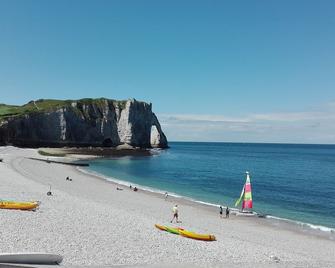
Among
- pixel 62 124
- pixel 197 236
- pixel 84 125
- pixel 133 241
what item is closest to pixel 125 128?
pixel 84 125

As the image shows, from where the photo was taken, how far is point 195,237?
2158cm

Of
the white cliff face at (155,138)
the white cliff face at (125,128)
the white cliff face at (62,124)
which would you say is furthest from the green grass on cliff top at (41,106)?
the white cliff face at (155,138)

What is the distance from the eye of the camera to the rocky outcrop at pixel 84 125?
11382cm

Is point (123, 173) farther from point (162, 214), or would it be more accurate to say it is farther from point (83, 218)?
point (83, 218)

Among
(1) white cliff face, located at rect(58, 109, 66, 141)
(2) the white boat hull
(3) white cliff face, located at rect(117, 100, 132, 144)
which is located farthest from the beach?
(3) white cliff face, located at rect(117, 100, 132, 144)

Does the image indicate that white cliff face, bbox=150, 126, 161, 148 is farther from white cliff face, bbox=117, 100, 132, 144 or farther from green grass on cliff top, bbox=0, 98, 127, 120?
white cliff face, bbox=117, 100, 132, 144

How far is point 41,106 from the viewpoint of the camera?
13238 centimetres

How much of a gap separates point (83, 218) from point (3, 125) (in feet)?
307

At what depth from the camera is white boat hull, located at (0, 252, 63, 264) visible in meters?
13.0

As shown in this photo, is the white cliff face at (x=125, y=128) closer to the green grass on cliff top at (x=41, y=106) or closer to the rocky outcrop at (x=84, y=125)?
the rocky outcrop at (x=84, y=125)

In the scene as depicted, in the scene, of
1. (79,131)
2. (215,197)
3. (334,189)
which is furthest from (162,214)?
(79,131)

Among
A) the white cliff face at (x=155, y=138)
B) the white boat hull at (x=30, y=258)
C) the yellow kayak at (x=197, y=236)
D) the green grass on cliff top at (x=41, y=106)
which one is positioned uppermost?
the green grass on cliff top at (x=41, y=106)

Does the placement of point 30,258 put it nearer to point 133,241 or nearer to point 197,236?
point 133,241

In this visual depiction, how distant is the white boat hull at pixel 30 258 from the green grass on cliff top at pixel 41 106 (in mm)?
104830
